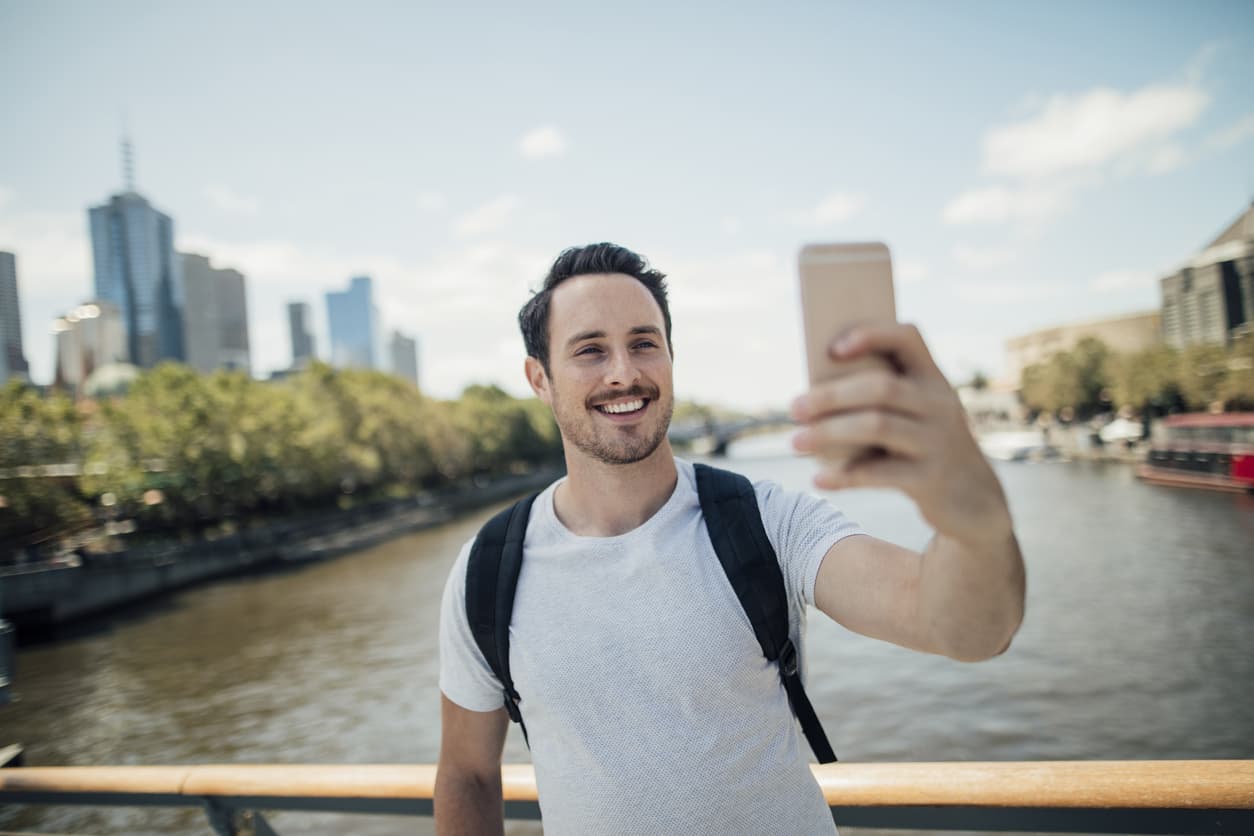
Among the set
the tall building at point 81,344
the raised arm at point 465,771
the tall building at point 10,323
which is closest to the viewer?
the raised arm at point 465,771

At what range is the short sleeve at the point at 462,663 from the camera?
6.16 ft

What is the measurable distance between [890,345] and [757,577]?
0.92 meters

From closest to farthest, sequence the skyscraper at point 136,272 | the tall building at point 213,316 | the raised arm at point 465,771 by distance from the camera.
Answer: the raised arm at point 465,771 < the skyscraper at point 136,272 < the tall building at point 213,316

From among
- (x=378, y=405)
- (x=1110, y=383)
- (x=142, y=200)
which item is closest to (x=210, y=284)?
(x=142, y=200)

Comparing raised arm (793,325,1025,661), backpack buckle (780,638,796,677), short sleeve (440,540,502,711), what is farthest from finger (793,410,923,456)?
short sleeve (440,540,502,711)

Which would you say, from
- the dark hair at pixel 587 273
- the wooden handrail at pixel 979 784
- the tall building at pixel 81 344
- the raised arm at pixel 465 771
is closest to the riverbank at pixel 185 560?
the wooden handrail at pixel 979 784

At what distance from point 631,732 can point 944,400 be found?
3.56 ft

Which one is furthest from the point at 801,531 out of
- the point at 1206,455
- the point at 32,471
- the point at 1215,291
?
the point at 1215,291

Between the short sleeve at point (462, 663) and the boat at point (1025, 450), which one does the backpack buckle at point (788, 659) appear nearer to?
the short sleeve at point (462, 663)

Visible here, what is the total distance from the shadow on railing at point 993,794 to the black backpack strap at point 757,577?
1.09 feet

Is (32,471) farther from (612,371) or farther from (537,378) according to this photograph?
(612,371)

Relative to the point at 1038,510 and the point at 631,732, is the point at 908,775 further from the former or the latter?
the point at 1038,510

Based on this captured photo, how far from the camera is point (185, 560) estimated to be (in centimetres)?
3088

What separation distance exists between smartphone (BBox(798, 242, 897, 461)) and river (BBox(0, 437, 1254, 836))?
12.9 m
